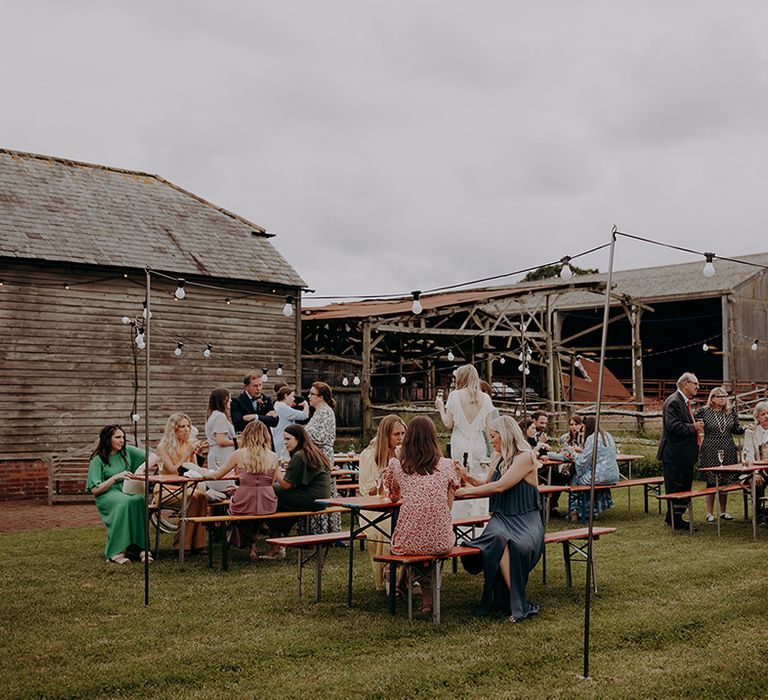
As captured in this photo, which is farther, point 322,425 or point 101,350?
point 101,350

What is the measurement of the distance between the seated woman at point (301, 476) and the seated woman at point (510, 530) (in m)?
2.24

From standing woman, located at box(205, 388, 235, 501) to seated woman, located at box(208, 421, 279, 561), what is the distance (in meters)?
1.20

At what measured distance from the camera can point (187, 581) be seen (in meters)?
7.80

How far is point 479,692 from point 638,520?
704 cm

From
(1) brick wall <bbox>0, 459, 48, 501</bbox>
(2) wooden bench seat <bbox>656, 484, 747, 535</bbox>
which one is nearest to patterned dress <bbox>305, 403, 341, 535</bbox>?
(2) wooden bench seat <bbox>656, 484, 747, 535</bbox>

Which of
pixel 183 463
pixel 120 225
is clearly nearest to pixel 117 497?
pixel 183 463

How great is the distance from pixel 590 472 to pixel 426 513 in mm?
5521

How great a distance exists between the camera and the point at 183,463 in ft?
30.9

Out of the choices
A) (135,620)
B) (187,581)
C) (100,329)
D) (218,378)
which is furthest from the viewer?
(218,378)

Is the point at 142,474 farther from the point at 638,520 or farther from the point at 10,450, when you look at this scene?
the point at 10,450

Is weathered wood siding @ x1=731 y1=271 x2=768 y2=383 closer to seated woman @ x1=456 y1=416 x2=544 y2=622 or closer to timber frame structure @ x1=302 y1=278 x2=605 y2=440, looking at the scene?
timber frame structure @ x1=302 y1=278 x2=605 y2=440

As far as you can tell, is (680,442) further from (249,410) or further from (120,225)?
(120,225)

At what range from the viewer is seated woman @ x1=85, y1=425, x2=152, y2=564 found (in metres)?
8.87

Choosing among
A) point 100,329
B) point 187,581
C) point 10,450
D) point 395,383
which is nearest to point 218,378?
point 100,329
